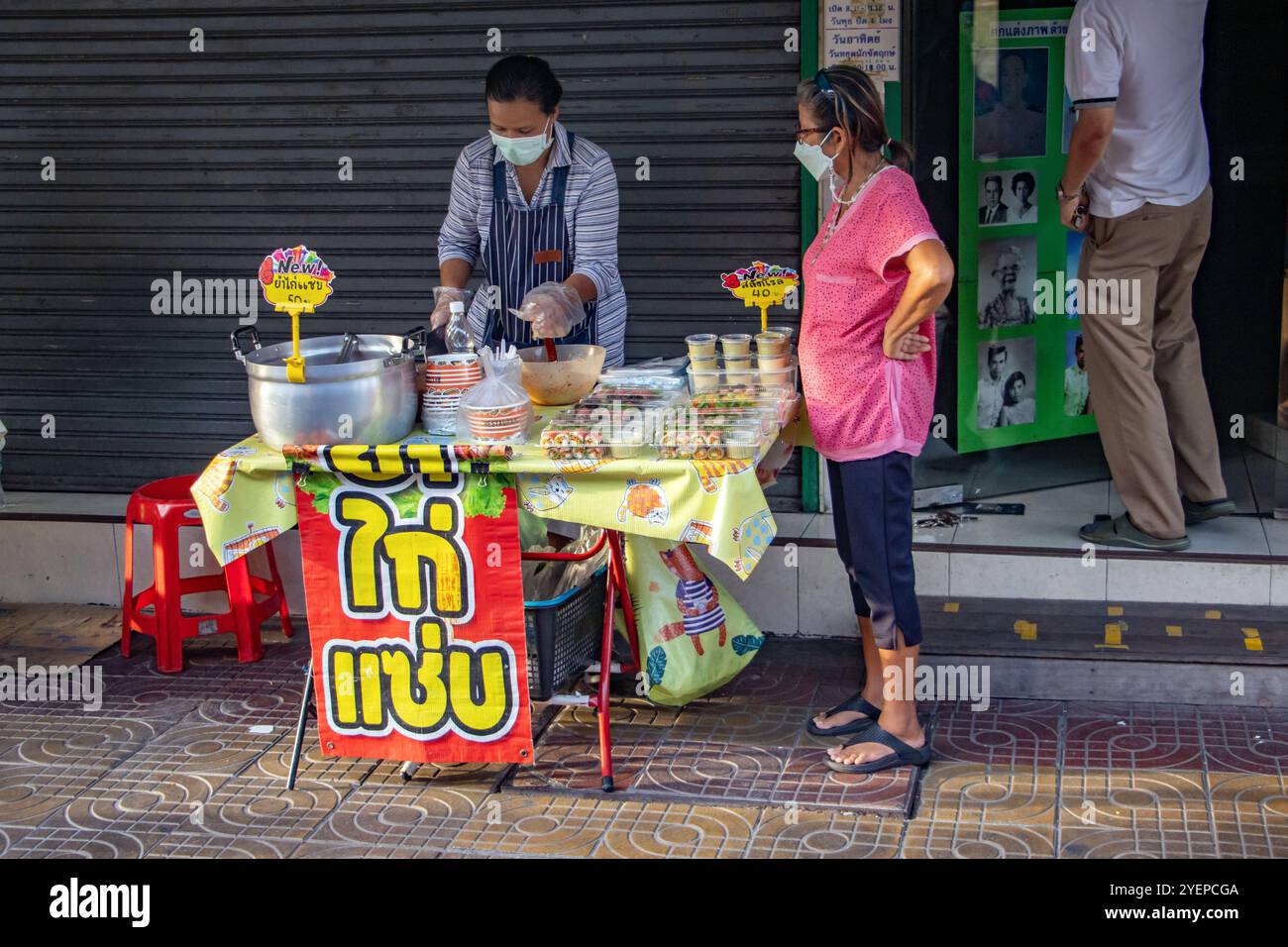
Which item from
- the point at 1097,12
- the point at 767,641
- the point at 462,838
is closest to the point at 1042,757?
the point at 767,641

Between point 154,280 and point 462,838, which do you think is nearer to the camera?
point 462,838

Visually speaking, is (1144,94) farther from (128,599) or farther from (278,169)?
(128,599)

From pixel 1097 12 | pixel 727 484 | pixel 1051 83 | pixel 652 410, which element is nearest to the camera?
pixel 727 484

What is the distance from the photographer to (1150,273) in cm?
544

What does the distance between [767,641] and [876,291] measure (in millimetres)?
1921

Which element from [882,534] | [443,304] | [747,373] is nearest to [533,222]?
[443,304]

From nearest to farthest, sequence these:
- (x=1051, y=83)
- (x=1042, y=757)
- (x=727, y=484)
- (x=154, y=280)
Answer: (x=727, y=484) → (x=1042, y=757) → (x=1051, y=83) → (x=154, y=280)

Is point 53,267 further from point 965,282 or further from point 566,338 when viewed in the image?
point 965,282

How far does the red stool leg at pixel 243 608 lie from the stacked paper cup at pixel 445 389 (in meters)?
1.64

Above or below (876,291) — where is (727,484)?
below

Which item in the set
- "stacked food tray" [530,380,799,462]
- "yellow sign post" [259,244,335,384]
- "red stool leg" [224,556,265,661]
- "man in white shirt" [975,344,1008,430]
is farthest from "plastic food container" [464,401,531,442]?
"man in white shirt" [975,344,1008,430]

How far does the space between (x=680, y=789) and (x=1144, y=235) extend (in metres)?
2.74

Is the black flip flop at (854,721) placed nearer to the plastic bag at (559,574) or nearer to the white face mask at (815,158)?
the plastic bag at (559,574)

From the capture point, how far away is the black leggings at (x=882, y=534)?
4.34 m
